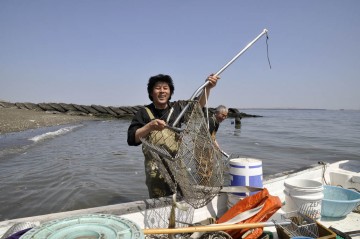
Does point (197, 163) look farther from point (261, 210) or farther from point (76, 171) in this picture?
point (76, 171)

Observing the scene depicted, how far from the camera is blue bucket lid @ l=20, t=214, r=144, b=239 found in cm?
165

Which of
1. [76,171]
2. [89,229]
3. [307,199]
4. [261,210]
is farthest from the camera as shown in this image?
[76,171]

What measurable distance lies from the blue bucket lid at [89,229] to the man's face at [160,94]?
7.31ft

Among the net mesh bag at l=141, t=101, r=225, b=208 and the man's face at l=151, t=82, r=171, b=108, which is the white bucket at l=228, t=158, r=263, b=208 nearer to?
the net mesh bag at l=141, t=101, r=225, b=208

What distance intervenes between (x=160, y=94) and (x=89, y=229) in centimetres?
241

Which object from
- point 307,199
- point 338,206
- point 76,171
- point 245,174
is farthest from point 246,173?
point 76,171

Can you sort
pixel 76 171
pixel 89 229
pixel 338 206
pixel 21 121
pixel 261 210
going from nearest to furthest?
pixel 89 229 → pixel 261 210 → pixel 338 206 → pixel 76 171 → pixel 21 121

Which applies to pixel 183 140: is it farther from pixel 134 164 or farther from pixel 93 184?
pixel 134 164

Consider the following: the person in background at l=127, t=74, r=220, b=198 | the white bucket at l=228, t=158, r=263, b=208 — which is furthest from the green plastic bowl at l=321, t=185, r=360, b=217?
the person in background at l=127, t=74, r=220, b=198

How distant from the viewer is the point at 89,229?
175cm

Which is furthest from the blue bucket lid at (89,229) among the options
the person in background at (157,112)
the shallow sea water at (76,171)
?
the shallow sea water at (76,171)

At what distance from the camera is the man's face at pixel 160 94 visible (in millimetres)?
3861

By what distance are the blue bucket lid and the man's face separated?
2.23 meters

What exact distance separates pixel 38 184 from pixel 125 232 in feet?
26.0
